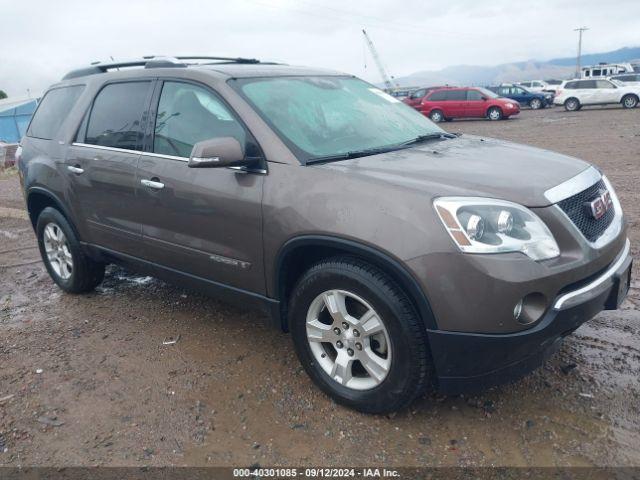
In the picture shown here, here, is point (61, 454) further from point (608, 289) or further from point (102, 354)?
point (608, 289)

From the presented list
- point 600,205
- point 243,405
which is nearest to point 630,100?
point 600,205

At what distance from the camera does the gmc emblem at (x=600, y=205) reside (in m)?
2.83

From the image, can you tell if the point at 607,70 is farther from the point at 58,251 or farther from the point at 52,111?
the point at 58,251

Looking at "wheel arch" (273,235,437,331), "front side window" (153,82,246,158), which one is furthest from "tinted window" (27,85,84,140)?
"wheel arch" (273,235,437,331)

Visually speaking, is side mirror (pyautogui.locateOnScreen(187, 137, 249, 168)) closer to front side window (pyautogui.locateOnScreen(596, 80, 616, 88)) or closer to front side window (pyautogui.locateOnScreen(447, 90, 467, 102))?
front side window (pyautogui.locateOnScreen(447, 90, 467, 102))

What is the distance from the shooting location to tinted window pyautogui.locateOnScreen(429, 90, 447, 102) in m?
26.0

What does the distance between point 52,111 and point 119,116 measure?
1.19 m

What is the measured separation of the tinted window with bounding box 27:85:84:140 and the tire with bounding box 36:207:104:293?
2.25 ft

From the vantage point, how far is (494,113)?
983 inches

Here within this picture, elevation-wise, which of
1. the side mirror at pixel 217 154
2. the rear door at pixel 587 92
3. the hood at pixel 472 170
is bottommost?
the rear door at pixel 587 92

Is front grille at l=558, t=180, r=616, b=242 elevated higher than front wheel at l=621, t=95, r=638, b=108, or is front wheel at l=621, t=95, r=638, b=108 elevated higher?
front grille at l=558, t=180, r=616, b=242

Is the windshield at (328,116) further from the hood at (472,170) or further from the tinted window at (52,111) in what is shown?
the tinted window at (52,111)

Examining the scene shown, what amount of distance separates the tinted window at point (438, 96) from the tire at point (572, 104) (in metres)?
6.29

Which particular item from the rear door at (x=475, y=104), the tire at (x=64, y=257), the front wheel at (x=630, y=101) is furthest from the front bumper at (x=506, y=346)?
the front wheel at (x=630, y=101)
